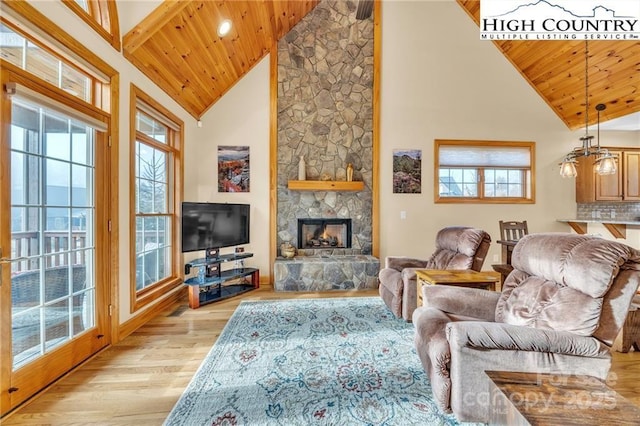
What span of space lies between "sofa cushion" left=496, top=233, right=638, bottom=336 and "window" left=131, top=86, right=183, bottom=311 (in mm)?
3304

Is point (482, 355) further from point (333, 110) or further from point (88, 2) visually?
point (333, 110)

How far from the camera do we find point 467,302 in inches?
79.7

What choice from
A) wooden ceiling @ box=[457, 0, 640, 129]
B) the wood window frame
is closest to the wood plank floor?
the wood window frame

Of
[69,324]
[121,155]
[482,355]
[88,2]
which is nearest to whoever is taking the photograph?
[482,355]

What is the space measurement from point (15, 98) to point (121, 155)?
3.09ft

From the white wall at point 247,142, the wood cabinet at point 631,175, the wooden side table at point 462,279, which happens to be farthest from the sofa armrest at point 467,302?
the wood cabinet at point 631,175

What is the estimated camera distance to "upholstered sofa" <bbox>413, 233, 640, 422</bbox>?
1359mm

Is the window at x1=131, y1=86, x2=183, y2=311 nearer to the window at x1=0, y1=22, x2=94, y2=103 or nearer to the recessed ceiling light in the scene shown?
the window at x1=0, y1=22, x2=94, y2=103

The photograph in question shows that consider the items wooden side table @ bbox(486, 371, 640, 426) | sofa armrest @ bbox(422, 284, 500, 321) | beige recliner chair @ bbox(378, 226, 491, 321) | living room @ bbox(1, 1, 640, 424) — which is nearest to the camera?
wooden side table @ bbox(486, 371, 640, 426)

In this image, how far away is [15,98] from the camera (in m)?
1.70

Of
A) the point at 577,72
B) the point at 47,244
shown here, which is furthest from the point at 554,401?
the point at 577,72

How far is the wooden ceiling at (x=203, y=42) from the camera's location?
2.67 metres

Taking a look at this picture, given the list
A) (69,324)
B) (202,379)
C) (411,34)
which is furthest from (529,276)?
(411,34)

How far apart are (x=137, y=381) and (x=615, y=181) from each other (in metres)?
6.95
